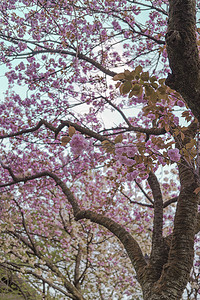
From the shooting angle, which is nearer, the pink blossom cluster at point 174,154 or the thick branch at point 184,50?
the thick branch at point 184,50

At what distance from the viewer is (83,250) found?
757 cm

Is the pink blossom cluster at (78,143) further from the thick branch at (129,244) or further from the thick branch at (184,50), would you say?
the thick branch at (129,244)

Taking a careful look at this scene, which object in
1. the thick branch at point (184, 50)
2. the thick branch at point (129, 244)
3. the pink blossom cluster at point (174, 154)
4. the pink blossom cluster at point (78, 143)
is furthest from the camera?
the thick branch at point (129, 244)

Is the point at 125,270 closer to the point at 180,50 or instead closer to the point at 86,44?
the point at 86,44

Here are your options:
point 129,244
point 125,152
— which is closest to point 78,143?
point 125,152

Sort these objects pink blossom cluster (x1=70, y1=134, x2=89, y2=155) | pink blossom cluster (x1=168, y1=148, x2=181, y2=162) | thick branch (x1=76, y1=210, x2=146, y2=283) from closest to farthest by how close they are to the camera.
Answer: pink blossom cluster (x1=70, y1=134, x2=89, y2=155)
pink blossom cluster (x1=168, y1=148, x2=181, y2=162)
thick branch (x1=76, y1=210, x2=146, y2=283)

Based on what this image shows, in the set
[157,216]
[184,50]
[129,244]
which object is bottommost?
[129,244]

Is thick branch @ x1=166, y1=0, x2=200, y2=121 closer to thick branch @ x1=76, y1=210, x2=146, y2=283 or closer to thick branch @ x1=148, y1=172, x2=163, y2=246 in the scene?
thick branch @ x1=148, y1=172, x2=163, y2=246

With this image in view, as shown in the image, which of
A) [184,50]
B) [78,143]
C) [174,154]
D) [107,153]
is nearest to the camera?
[184,50]

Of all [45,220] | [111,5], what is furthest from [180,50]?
[45,220]

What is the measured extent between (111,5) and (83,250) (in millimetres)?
6417

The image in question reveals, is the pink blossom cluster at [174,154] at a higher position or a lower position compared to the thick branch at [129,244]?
higher

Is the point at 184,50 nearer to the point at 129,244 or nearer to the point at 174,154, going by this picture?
the point at 174,154

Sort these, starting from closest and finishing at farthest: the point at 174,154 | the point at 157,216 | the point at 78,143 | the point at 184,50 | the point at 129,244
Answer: the point at 184,50
the point at 78,143
the point at 174,154
the point at 129,244
the point at 157,216
